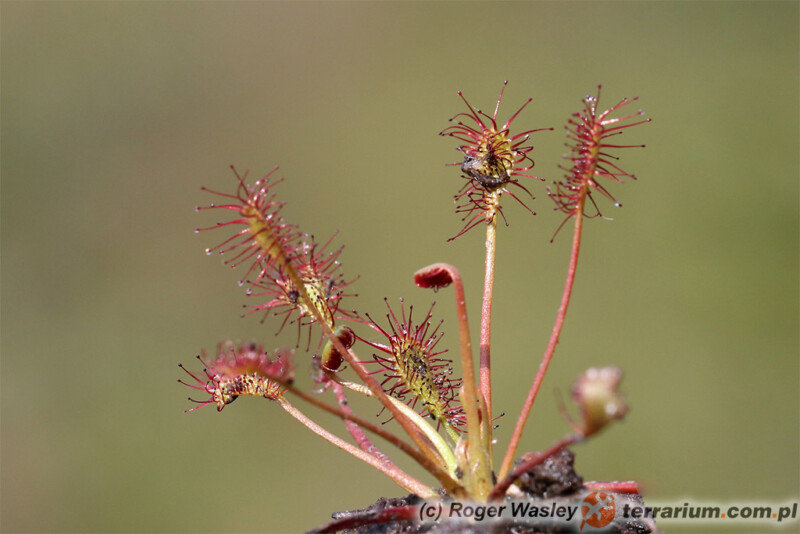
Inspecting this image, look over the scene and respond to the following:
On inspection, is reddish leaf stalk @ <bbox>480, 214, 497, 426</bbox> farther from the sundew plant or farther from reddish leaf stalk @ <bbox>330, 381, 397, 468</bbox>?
reddish leaf stalk @ <bbox>330, 381, 397, 468</bbox>

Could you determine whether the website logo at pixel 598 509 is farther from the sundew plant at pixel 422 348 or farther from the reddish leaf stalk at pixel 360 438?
the reddish leaf stalk at pixel 360 438

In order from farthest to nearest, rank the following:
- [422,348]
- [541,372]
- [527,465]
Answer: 1. [422,348]
2. [541,372]
3. [527,465]

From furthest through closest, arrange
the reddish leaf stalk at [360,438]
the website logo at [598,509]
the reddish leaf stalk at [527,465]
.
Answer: the reddish leaf stalk at [360,438] → the website logo at [598,509] → the reddish leaf stalk at [527,465]

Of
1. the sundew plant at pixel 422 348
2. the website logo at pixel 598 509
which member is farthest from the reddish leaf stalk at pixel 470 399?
the website logo at pixel 598 509

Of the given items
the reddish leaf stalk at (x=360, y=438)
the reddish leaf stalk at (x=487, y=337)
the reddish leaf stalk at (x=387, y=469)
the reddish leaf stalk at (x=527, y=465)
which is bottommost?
the reddish leaf stalk at (x=527, y=465)

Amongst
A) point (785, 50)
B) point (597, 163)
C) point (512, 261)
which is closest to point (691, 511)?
point (597, 163)

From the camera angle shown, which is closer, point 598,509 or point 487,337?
point 598,509

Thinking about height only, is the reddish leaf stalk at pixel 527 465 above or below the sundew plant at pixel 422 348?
below

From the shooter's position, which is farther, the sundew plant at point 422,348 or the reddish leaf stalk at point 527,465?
the sundew plant at point 422,348

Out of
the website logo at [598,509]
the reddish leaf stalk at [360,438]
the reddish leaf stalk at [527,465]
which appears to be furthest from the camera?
the reddish leaf stalk at [360,438]

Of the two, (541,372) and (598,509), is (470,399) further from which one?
(598,509)

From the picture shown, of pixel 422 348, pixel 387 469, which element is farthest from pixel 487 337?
pixel 387 469
